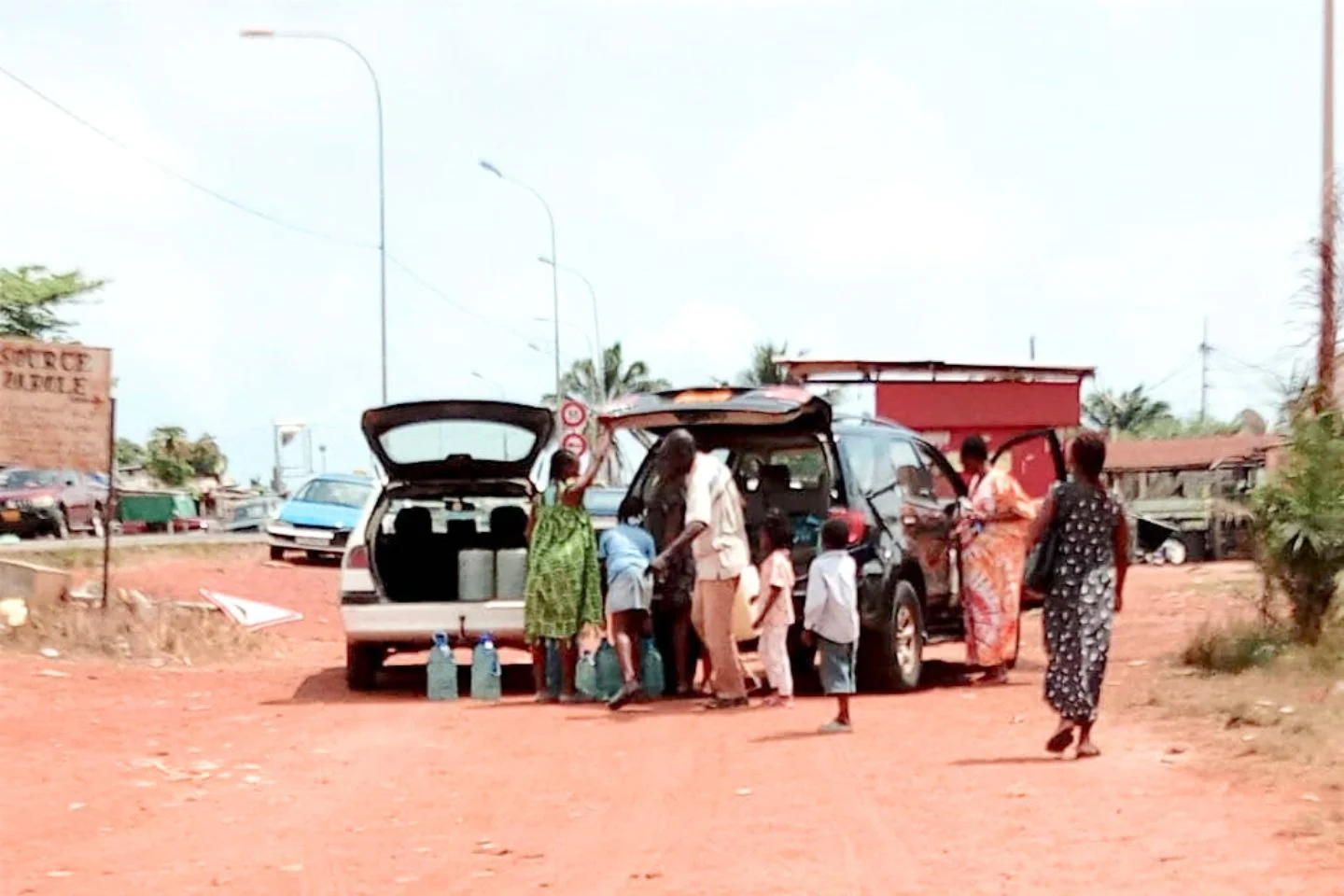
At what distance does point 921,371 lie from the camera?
27188 millimetres

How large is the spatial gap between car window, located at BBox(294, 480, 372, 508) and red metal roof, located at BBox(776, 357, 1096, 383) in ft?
25.1

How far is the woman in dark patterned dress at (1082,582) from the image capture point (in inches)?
354

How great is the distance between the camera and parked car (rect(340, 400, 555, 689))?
12805 mm

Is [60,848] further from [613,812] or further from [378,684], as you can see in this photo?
[378,684]

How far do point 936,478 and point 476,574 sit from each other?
3.54 m

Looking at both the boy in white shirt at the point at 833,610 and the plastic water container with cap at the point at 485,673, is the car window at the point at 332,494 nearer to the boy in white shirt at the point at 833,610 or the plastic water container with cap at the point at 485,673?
the plastic water container with cap at the point at 485,673

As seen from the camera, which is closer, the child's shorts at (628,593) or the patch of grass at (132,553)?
the child's shorts at (628,593)

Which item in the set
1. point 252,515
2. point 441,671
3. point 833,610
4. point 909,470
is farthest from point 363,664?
point 252,515

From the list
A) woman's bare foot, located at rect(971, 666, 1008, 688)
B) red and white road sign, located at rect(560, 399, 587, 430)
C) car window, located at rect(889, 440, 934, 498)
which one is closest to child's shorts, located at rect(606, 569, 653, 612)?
car window, located at rect(889, 440, 934, 498)

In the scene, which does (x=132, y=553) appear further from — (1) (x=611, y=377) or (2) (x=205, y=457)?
(2) (x=205, y=457)

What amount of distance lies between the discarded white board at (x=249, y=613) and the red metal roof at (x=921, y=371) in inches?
323

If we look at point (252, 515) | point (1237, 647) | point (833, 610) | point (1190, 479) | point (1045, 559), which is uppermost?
point (1190, 479)

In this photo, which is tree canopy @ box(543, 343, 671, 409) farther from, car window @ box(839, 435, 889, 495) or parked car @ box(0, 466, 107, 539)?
car window @ box(839, 435, 889, 495)

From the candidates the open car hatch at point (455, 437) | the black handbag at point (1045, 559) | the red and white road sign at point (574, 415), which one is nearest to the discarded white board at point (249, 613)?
the red and white road sign at point (574, 415)
